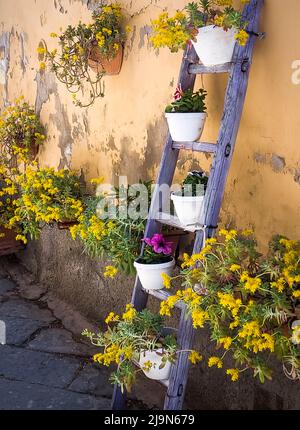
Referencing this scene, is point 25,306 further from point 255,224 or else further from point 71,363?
point 255,224

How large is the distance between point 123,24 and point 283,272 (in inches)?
83.7

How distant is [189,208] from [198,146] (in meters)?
0.30

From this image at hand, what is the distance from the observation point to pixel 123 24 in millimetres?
3377

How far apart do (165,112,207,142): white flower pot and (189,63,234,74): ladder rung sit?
0.20 m

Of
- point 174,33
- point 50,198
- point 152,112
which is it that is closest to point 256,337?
point 174,33

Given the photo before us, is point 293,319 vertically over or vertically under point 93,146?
under

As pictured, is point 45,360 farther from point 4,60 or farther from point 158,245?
point 4,60

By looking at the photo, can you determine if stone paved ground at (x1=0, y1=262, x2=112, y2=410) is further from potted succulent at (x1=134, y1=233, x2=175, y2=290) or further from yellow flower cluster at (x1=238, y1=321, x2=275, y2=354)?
yellow flower cluster at (x1=238, y1=321, x2=275, y2=354)

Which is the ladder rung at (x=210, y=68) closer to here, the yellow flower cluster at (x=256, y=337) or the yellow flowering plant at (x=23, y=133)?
the yellow flower cluster at (x=256, y=337)

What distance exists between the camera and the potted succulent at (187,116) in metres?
2.46

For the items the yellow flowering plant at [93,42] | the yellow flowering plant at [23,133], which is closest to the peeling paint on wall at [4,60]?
the yellow flowering plant at [23,133]

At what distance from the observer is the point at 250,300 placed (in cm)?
200

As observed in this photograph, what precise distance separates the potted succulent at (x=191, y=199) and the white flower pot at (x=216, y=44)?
1.77 feet
